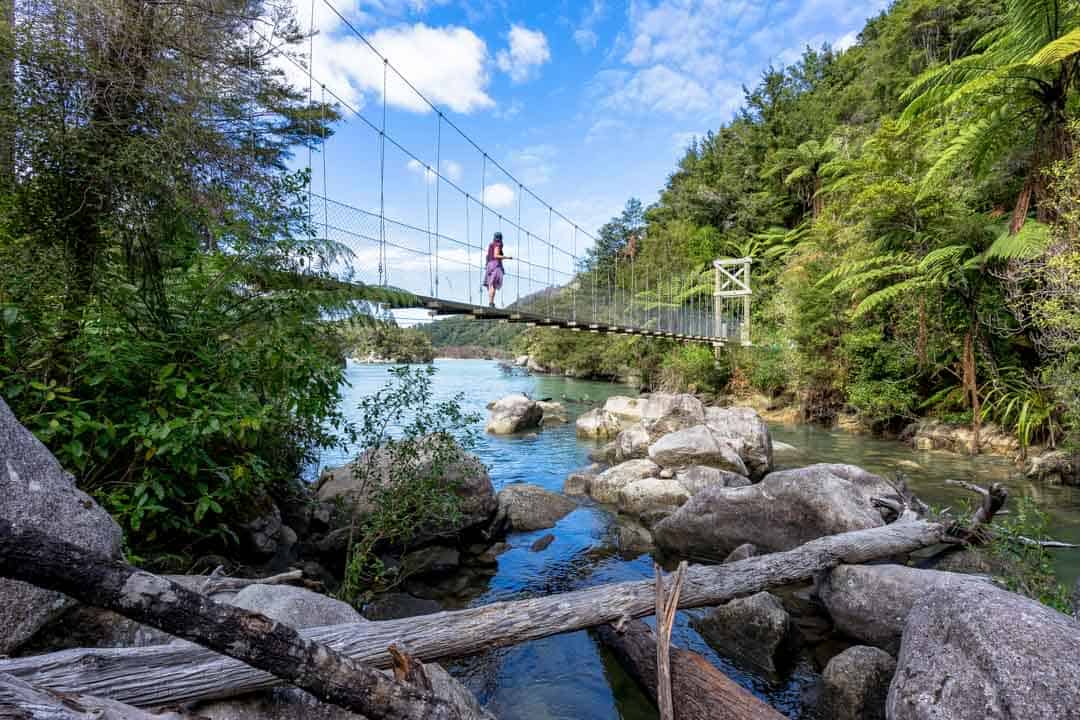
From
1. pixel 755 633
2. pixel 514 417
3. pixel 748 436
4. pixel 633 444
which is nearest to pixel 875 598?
pixel 755 633

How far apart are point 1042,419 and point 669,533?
6.06m

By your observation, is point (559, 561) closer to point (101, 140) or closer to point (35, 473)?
point (35, 473)

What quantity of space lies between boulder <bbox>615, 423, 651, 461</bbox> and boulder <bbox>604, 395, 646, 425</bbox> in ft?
11.2

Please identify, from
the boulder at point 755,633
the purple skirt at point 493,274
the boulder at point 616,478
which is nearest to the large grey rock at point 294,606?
the boulder at point 755,633

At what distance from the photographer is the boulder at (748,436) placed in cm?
689

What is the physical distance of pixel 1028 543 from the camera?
2607 millimetres

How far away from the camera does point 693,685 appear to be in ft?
6.41

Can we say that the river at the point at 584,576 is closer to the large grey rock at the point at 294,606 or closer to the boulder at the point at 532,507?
the boulder at the point at 532,507

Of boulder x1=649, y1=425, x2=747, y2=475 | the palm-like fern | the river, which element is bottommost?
the river

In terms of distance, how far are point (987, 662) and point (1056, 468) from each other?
633 centimetres

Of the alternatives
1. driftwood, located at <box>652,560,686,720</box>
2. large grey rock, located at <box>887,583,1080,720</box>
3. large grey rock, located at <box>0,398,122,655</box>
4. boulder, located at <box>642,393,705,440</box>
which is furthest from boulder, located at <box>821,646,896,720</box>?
boulder, located at <box>642,393,705,440</box>

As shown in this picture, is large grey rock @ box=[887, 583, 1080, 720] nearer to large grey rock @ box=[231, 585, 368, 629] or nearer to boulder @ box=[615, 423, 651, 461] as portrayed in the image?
large grey rock @ box=[231, 585, 368, 629]

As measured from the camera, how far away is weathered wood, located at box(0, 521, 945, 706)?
4.34 ft

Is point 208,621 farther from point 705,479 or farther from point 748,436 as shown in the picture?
point 748,436
